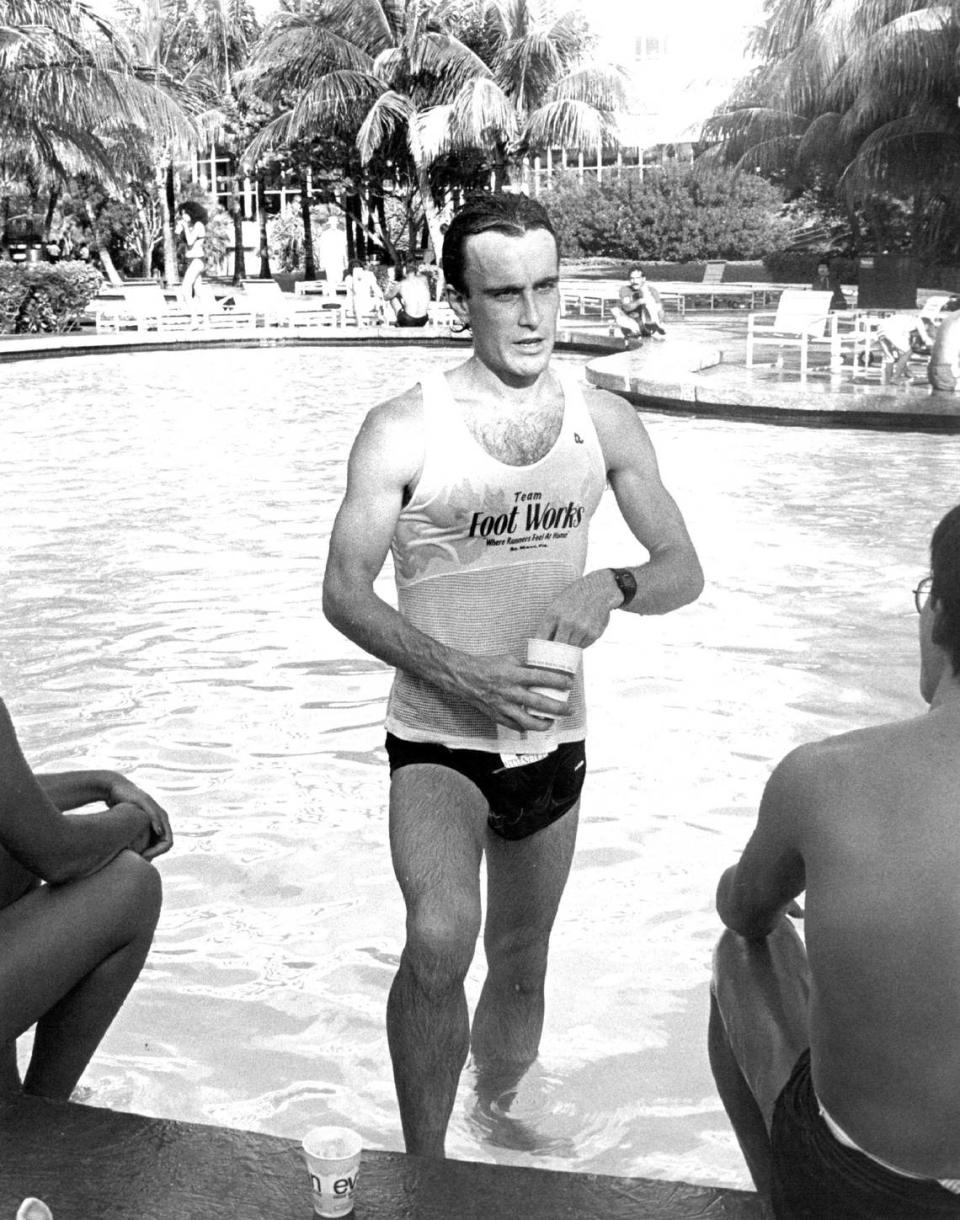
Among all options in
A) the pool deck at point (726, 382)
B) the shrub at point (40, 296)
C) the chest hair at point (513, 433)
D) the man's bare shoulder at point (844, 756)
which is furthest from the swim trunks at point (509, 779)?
the shrub at point (40, 296)

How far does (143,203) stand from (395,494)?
5132 centimetres

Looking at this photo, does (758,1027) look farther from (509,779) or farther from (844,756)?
(509,779)

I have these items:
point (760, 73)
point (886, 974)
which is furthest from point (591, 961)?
point (760, 73)

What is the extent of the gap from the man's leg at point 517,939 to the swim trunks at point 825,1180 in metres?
1.18

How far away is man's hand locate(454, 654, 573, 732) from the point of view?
9.71ft

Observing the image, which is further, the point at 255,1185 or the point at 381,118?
the point at 381,118

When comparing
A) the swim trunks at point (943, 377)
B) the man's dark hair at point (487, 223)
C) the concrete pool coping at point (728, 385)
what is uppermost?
the man's dark hair at point (487, 223)

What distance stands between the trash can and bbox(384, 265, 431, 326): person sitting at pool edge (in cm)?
791

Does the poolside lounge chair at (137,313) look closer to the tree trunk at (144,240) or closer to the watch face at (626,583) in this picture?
the tree trunk at (144,240)

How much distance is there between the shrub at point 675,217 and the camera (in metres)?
47.2

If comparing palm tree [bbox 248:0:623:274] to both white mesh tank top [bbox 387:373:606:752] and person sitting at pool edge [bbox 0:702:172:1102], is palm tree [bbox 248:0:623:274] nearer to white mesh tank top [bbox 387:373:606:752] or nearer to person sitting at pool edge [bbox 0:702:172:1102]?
white mesh tank top [bbox 387:373:606:752]

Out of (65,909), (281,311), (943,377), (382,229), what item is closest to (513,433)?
(65,909)

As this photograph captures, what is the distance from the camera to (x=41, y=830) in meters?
2.85

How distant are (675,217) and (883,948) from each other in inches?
1872
